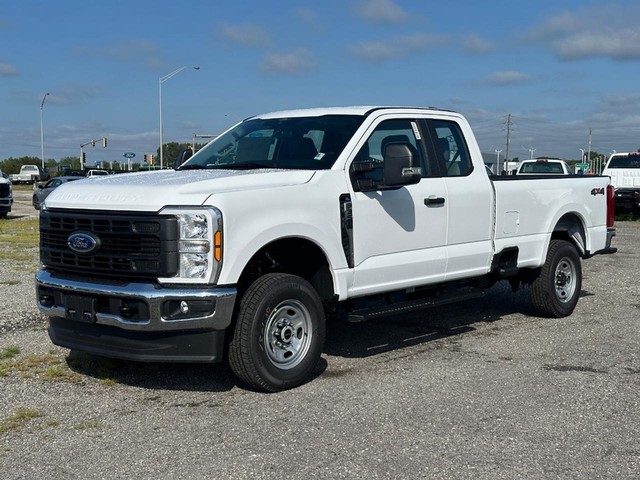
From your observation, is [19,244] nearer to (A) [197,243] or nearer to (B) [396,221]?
(B) [396,221]

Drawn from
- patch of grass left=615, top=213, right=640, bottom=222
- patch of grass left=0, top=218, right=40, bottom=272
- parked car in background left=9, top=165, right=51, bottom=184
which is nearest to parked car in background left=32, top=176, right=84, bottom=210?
patch of grass left=0, top=218, right=40, bottom=272

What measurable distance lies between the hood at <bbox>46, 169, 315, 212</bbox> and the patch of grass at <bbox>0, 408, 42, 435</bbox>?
1.46 metres

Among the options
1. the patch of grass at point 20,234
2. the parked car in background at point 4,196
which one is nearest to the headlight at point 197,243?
the patch of grass at point 20,234

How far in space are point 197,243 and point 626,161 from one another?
23.7 metres

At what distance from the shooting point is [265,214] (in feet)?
18.9

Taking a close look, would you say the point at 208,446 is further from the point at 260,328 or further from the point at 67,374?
the point at 67,374

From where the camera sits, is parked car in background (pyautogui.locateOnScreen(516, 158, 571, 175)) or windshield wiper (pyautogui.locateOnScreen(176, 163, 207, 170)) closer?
windshield wiper (pyautogui.locateOnScreen(176, 163, 207, 170))

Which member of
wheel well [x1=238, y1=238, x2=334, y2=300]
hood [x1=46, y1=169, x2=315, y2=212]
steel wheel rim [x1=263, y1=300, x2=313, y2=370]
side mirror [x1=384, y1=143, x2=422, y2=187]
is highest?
side mirror [x1=384, y1=143, x2=422, y2=187]

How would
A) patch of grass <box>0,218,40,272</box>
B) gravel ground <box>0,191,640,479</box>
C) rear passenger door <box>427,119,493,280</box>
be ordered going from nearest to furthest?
gravel ground <box>0,191,640,479</box> → rear passenger door <box>427,119,493,280</box> → patch of grass <box>0,218,40,272</box>

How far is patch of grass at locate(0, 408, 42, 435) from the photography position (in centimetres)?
512

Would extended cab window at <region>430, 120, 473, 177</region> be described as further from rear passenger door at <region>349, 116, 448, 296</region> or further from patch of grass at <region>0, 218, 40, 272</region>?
patch of grass at <region>0, 218, 40, 272</region>

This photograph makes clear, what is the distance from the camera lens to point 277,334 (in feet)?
19.6

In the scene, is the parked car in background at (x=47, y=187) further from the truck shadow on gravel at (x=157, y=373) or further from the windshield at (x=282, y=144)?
the truck shadow on gravel at (x=157, y=373)

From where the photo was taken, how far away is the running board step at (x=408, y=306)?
6520mm
